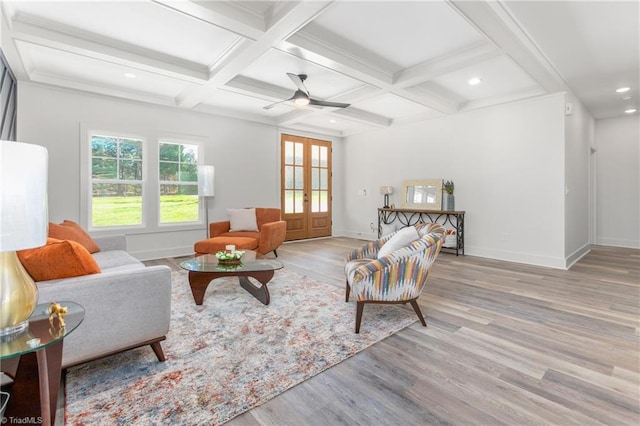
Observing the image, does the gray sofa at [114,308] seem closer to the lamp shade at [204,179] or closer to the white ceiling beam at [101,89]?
the lamp shade at [204,179]

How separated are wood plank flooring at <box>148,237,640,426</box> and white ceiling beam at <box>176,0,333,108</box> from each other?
2694 millimetres

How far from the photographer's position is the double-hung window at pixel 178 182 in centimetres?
545

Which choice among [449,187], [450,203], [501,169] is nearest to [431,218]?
[450,203]

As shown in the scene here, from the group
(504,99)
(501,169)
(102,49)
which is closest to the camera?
(102,49)

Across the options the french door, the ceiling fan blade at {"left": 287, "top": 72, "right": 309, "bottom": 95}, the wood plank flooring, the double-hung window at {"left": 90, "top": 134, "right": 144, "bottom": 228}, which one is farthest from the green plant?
the double-hung window at {"left": 90, "top": 134, "right": 144, "bottom": 228}

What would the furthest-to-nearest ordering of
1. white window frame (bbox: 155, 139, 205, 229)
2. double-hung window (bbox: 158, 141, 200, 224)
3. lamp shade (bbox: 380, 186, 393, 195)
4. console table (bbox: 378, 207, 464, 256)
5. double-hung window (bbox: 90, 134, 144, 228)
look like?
lamp shade (bbox: 380, 186, 393, 195) < console table (bbox: 378, 207, 464, 256) < double-hung window (bbox: 158, 141, 200, 224) < white window frame (bbox: 155, 139, 205, 229) < double-hung window (bbox: 90, 134, 144, 228)

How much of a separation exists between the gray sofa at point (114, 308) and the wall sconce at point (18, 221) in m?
0.44

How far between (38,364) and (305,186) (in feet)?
20.9

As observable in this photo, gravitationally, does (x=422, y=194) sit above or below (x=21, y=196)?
above

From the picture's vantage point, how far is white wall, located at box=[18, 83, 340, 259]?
4.35 metres

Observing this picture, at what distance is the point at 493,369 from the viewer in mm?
2010

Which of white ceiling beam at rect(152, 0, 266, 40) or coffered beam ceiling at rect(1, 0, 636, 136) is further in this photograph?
coffered beam ceiling at rect(1, 0, 636, 136)

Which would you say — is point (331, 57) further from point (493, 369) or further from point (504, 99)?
point (504, 99)

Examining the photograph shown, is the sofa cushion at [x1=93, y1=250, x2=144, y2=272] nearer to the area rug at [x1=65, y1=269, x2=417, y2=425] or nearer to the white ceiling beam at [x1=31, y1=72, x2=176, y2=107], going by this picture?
the area rug at [x1=65, y1=269, x2=417, y2=425]
